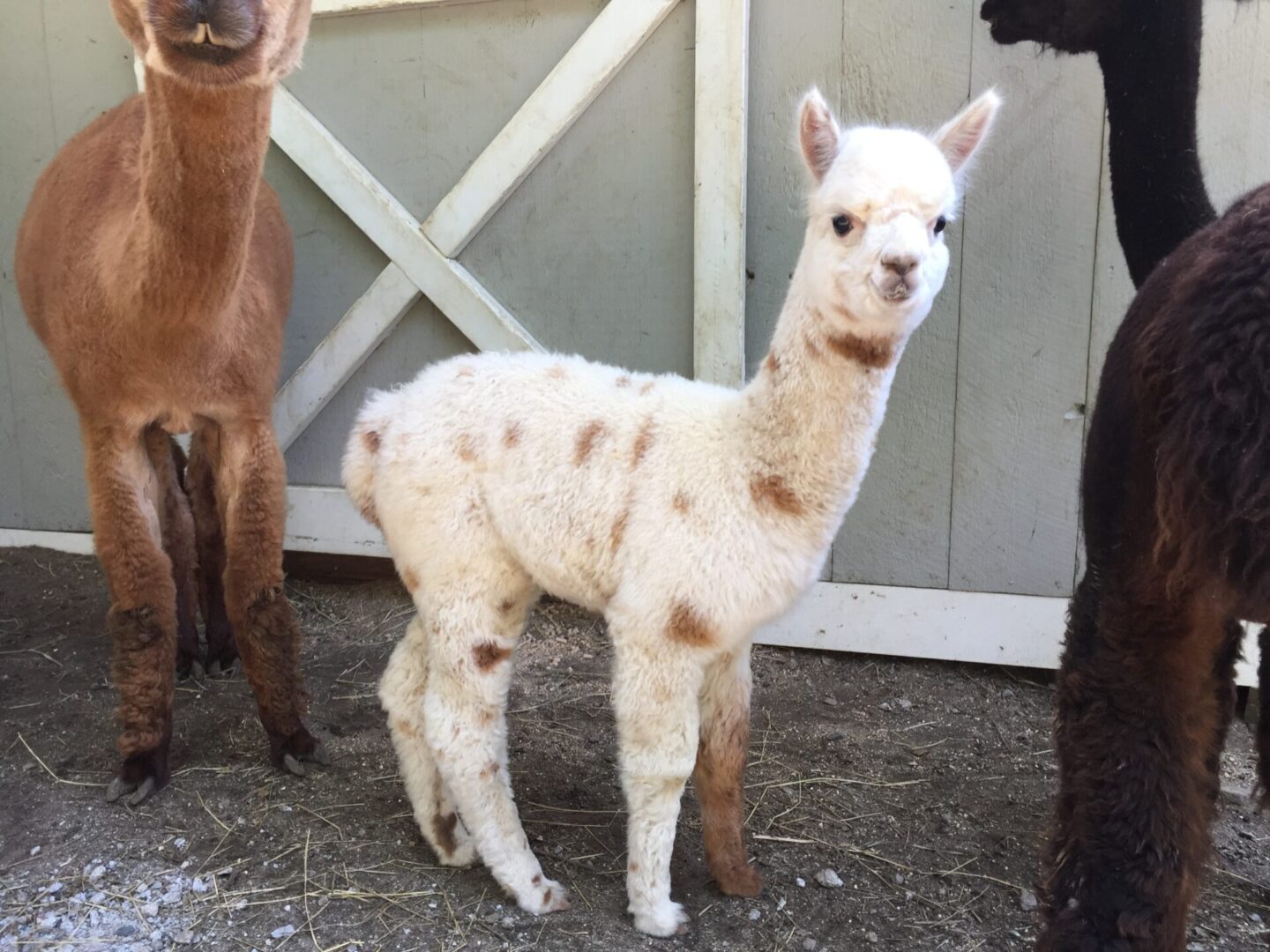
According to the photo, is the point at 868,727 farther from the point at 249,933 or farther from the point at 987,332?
the point at 249,933

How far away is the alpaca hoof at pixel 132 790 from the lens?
8.43 feet

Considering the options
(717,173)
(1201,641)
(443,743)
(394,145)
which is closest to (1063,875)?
(1201,641)

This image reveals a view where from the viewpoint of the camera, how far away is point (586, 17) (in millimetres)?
3305

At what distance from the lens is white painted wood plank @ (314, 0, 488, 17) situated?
135 inches

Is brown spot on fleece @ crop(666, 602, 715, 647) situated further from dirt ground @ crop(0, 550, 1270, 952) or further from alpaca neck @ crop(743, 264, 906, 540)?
dirt ground @ crop(0, 550, 1270, 952)

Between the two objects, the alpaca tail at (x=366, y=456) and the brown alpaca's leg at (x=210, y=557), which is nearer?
the alpaca tail at (x=366, y=456)

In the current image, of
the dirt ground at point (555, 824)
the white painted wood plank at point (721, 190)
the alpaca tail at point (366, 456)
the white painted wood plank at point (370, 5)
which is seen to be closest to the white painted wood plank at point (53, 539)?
the dirt ground at point (555, 824)

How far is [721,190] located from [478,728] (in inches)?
76.3

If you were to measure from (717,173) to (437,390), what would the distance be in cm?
142

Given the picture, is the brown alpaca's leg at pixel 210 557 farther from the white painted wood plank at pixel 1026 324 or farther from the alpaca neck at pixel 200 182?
the white painted wood plank at pixel 1026 324

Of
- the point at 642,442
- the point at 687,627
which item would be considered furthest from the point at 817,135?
the point at 687,627

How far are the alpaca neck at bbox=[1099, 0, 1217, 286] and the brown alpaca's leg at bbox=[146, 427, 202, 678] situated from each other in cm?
286

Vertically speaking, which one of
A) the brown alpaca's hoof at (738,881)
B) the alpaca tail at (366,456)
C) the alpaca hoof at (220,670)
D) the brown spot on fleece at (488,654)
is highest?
the alpaca tail at (366,456)

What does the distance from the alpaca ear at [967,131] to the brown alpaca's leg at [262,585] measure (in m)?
1.98
